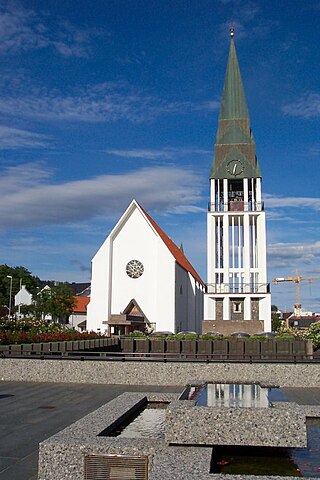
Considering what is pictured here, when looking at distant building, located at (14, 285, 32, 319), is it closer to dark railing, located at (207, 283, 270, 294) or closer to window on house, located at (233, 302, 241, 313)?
dark railing, located at (207, 283, 270, 294)

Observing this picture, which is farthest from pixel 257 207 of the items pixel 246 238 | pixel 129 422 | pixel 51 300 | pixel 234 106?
pixel 129 422

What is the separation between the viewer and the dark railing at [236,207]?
58312 mm

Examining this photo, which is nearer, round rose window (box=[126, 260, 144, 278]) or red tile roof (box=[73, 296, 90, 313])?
round rose window (box=[126, 260, 144, 278])

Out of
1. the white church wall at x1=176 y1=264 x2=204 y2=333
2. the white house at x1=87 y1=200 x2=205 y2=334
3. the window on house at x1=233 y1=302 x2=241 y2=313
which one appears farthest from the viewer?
the white church wall at x1=176 y1=264 x2=204 y2=333

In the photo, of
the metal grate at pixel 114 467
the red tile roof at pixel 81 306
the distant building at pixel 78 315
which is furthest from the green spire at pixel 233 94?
the metal grate at pixel 114 467

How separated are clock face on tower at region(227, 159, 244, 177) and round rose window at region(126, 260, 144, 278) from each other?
14657mm

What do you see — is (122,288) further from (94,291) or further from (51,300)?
(51,300)

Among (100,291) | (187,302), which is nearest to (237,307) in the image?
(187,302)

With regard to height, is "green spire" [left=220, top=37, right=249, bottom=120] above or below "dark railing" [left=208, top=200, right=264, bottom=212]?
above

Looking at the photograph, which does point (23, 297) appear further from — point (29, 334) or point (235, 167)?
point (29, 334)

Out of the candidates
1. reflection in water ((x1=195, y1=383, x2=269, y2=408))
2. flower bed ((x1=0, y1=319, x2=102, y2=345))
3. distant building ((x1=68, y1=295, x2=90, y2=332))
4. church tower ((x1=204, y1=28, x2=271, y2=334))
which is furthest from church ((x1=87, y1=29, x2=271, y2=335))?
reflection in water ((x1=195, y1=383, x2=269, y2=408))

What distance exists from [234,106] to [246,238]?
16103 mm

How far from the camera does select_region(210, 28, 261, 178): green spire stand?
59531mm

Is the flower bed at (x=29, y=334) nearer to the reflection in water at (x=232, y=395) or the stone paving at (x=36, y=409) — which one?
the stone paving at (x=36, y=409)
